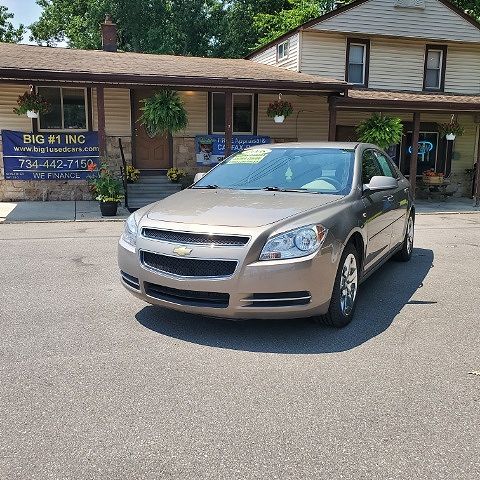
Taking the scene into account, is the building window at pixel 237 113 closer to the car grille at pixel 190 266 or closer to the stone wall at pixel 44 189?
the stone wall at pixel 44 189

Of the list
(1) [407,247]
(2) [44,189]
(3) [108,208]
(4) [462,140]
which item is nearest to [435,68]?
(4) [462,140]

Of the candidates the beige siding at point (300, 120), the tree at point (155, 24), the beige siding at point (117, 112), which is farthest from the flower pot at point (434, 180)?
the tree at point (155, 24)

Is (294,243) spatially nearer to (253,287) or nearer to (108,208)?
(253,287)

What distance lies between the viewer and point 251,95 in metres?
15.9

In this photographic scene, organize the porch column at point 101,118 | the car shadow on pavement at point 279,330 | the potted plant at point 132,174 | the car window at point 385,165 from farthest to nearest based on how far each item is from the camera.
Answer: the potted plant at point 132,174 < the porch column at point 101,118 < the car window at point 385,165 < the car shadow on pavement at point 279,330

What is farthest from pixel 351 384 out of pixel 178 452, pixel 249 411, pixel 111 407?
pixel 111 407

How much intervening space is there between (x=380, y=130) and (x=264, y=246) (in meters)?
12.0

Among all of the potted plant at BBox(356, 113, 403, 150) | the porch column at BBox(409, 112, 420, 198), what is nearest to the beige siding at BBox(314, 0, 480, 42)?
the porch column at BBox(409, 112, 420, 198)

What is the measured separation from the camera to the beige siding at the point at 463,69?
18.2 meters

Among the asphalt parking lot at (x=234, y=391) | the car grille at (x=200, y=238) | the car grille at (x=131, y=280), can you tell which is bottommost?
the asphalt parking lot at (x=234, y=391)

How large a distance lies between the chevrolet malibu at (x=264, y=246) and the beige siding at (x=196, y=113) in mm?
10702

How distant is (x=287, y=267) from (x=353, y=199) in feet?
4.28

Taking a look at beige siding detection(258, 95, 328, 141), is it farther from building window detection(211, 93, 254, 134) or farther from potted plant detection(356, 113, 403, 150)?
potted plant detection(356, 113, 403, 150)

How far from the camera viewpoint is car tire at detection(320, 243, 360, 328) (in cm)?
423
